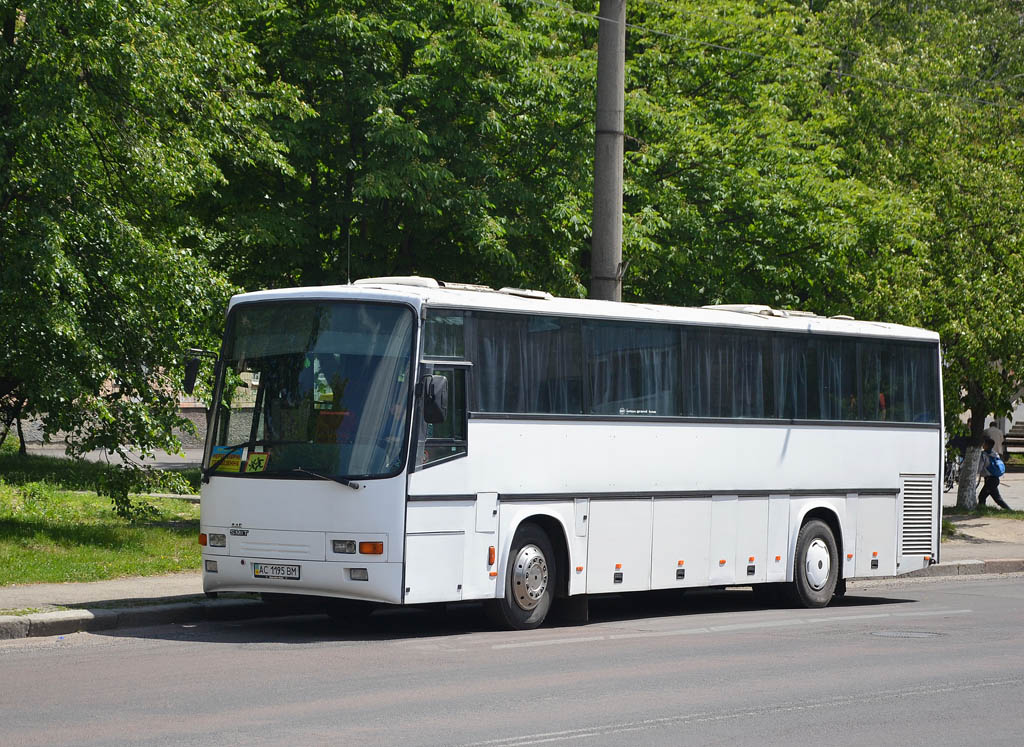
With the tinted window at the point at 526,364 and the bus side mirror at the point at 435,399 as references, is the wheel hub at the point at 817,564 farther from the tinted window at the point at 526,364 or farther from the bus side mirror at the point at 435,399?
the bus side mirror at the point at 435,399

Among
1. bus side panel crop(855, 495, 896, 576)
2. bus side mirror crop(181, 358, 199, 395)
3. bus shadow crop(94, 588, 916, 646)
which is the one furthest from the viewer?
bus side panel crop(855, 495, 896, 576)

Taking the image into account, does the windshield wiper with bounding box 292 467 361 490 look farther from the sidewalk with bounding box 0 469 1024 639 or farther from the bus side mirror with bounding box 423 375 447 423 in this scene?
the sidewalk with bounding box 0 469 1024 639

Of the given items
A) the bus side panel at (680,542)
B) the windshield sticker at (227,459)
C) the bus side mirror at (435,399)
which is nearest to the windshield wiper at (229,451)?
the windshield sticker at (227,459)

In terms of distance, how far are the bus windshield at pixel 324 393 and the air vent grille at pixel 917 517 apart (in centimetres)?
832

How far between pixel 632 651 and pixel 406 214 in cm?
1190

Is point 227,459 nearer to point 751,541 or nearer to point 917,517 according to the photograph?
point 751,541

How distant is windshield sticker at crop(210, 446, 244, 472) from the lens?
45.4ft

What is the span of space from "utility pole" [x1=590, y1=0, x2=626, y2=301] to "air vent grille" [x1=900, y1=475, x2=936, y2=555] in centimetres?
471

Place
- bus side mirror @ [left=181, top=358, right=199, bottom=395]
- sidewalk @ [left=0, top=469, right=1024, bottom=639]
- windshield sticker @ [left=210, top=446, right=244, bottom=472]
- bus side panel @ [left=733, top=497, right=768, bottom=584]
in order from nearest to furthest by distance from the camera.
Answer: sidewalk @ [left=0, top=469, right=1024, bottom=639] < bus side mirror @ [left=181, top=358, right=199, bottom=395] < windshield sticker @ [left=210, top=446, right=244, bottom=472] < bus side panel @ [left=733, top=497, right=768, bottom=584]

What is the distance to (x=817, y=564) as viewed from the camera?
711 inches

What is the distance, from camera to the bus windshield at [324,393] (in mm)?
13312

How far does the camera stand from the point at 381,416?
13.3 metres

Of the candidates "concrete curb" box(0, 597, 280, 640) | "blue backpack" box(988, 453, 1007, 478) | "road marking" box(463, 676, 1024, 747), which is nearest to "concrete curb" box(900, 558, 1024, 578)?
"blue backpack" box(988, 453, 1007, 478)

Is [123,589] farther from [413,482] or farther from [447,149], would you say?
[447,149]
